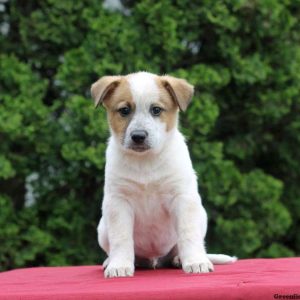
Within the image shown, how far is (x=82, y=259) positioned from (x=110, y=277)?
309 centimetres

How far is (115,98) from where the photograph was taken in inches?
194

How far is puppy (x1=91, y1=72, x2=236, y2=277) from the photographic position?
4750 millimetres

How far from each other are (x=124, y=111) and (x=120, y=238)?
75cm

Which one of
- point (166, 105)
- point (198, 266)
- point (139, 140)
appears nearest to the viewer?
point (198, 266)

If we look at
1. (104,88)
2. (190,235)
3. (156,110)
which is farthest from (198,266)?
(104,88)

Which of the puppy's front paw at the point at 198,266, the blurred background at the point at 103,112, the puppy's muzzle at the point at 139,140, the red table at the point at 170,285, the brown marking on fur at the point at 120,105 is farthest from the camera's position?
the blurred background at the point at 103,112

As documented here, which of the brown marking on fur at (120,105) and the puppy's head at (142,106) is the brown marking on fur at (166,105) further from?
the brown marking on fur at (120,105)

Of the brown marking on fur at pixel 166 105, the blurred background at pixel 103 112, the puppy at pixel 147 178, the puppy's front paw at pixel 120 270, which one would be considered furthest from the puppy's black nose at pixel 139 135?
the blurred background at pixel 103 112

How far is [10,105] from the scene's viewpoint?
289 inches

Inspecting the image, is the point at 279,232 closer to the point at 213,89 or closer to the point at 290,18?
the point at 213,89

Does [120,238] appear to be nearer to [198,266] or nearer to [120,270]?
[120,270]

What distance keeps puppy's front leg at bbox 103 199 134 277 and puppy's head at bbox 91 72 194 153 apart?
36cm

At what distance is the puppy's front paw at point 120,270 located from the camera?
4.66 metres

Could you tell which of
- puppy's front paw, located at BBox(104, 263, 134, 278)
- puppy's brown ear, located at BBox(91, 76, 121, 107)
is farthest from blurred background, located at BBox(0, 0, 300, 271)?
puppy's front paw, located at BBox(104, 263, 134, 278)
